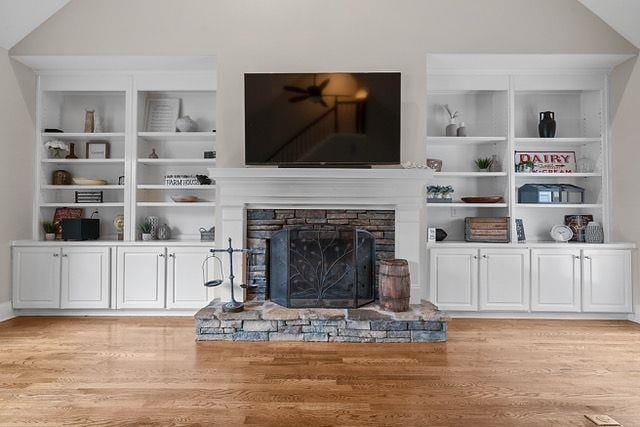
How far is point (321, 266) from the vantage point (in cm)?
358

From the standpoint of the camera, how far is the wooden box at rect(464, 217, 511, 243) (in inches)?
154

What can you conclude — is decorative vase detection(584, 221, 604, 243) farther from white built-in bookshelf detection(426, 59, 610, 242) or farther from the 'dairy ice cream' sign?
the 'dairy ice cream' sign

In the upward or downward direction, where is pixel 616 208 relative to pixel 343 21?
downward

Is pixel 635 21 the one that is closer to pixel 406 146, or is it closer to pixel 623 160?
pixel 623 160

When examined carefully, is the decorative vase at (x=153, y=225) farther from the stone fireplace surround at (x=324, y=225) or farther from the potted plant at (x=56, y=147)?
the potted plant at (x=56, y=147)

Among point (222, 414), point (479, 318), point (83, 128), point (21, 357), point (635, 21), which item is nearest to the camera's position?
point (222, 414)

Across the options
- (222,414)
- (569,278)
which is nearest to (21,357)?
(222,414)

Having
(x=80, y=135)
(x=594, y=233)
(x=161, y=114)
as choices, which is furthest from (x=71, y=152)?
A: (x=594, y=233)

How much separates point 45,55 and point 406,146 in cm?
352

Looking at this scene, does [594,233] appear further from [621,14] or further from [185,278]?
[185,278]

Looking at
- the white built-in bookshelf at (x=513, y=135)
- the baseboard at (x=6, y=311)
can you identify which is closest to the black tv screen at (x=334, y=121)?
the white built-in bookshelf at (x=513, y=135)

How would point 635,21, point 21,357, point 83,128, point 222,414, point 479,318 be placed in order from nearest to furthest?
1. point 222,414
2. point 21,357
3. point 635,21
4. point 479,318
5. point 83,128

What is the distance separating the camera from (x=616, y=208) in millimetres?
3977

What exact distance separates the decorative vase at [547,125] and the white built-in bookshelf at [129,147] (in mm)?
3364
